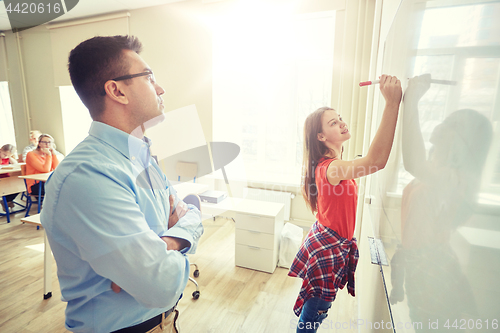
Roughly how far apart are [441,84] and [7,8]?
6382mm

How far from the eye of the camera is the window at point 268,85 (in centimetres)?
357

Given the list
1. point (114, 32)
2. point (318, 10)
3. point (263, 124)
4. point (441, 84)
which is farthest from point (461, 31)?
point (114, 32)

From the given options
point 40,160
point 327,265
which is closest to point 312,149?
point 327,265

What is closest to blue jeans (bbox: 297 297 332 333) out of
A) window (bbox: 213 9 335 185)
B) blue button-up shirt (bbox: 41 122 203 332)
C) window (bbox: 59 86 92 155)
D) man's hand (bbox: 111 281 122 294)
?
blue button-up shirt (bbox: 41 122 203 332)

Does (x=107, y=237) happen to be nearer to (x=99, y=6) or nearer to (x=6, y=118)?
(x=99, y=6)

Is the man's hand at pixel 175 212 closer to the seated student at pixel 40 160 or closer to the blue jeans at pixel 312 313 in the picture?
the blue jeans at pixel 312 313

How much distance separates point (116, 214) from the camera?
71 cm

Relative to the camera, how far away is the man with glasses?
0.71 m

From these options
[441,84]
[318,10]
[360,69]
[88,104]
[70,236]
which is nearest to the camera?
[441,84]

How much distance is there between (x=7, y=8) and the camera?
171 inches

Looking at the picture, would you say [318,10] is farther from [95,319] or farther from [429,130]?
[95,319]

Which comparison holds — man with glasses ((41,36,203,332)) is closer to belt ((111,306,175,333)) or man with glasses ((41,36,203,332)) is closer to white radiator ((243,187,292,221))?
belt ((111,306,175,333))

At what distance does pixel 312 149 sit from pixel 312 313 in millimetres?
864

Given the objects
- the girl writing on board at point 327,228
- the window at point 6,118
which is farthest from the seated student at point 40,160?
the girl writing on board at point 327,228
